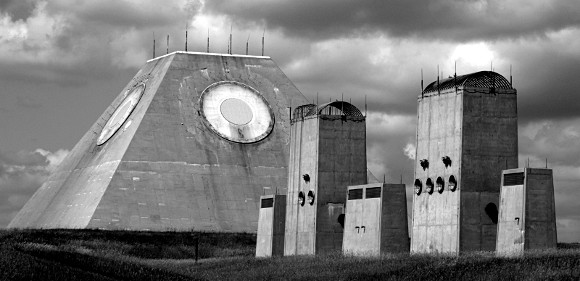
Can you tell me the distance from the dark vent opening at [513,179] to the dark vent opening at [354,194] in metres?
15.1

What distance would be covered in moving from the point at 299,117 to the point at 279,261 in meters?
16.2

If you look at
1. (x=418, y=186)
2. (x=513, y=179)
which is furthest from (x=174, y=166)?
(x=513, y=179)

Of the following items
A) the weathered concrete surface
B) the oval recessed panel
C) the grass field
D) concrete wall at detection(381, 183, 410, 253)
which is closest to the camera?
the grass field

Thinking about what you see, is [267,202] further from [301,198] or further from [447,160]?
[447,160]

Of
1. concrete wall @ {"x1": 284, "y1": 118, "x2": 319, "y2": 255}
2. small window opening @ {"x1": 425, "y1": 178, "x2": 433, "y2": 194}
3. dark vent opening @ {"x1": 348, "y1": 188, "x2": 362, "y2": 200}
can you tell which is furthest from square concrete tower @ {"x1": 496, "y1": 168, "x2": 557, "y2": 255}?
concrete wall @ {"x1": 284, "y1": 118, "x2": 319, "y2": 255}

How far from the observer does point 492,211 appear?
68000mm

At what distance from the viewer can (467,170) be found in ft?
222

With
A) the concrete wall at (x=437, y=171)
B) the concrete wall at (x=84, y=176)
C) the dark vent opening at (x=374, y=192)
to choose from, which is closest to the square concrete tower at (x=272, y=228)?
the dark vent opening at (x=374, y=192)

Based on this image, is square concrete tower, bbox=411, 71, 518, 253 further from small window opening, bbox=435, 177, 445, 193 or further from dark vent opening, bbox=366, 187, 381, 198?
dark vent opening, bbox=366, 187, 381, 198

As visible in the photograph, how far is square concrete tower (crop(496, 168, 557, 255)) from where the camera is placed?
62.6m

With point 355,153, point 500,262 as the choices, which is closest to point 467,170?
point 500,262

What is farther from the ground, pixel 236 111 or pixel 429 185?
pixel 236 111

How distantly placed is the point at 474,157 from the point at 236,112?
48.9 metres

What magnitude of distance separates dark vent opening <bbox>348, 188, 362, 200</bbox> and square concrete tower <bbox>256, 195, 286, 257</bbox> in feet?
38.9
